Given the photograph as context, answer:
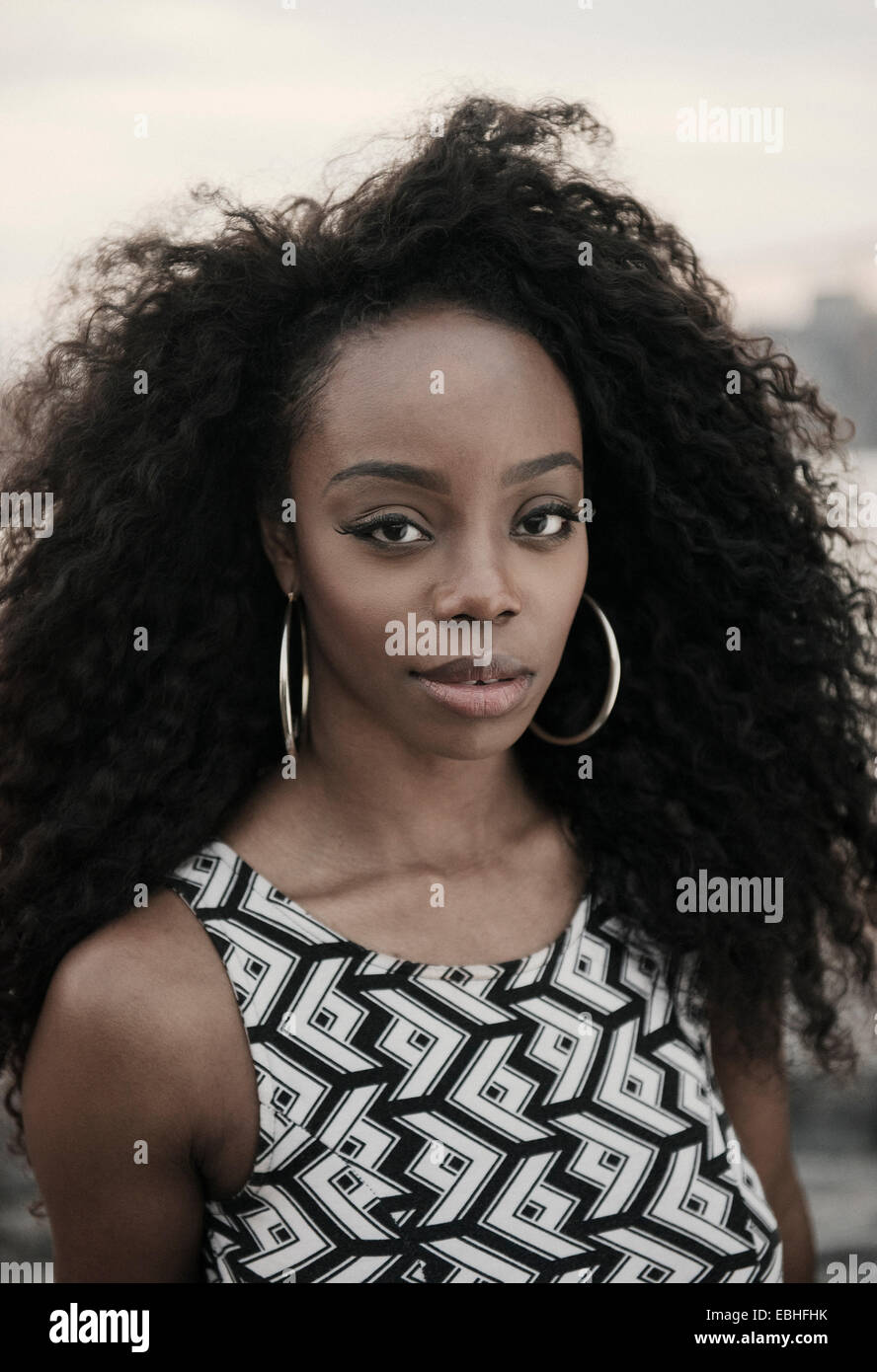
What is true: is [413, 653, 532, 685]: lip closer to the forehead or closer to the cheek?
the cheek

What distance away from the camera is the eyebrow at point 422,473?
1676 mm

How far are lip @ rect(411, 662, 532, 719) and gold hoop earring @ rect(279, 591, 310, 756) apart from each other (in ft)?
0.79

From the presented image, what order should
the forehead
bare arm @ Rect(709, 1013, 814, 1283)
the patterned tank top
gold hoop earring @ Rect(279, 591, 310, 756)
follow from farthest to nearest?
bare arm @ Rect(709, 1013, 814, 1283) < gold hoop earring @ Rect(279, 591, 310, 756) < the patterned tank top < the forehead

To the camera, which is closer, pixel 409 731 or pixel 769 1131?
pixel 409 731

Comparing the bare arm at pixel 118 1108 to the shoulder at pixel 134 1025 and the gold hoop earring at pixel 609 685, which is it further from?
the gold hoop earring at pixel 609 685

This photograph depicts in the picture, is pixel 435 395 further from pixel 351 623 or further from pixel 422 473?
pixel 351 623

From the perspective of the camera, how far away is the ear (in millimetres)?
1870

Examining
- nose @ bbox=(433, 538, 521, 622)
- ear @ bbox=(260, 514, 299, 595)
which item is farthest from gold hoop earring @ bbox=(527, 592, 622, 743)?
ear @ bbox=(260, 514, 299, 595)

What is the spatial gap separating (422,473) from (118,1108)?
3.05 ft

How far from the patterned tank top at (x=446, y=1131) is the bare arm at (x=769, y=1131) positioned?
273mm

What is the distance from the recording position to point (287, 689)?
1.90 m

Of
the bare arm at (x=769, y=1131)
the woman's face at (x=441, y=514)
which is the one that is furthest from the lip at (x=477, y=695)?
the bare arm at (x=769, y=1131)

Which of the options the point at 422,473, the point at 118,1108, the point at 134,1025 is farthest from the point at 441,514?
the point at 118,1108
